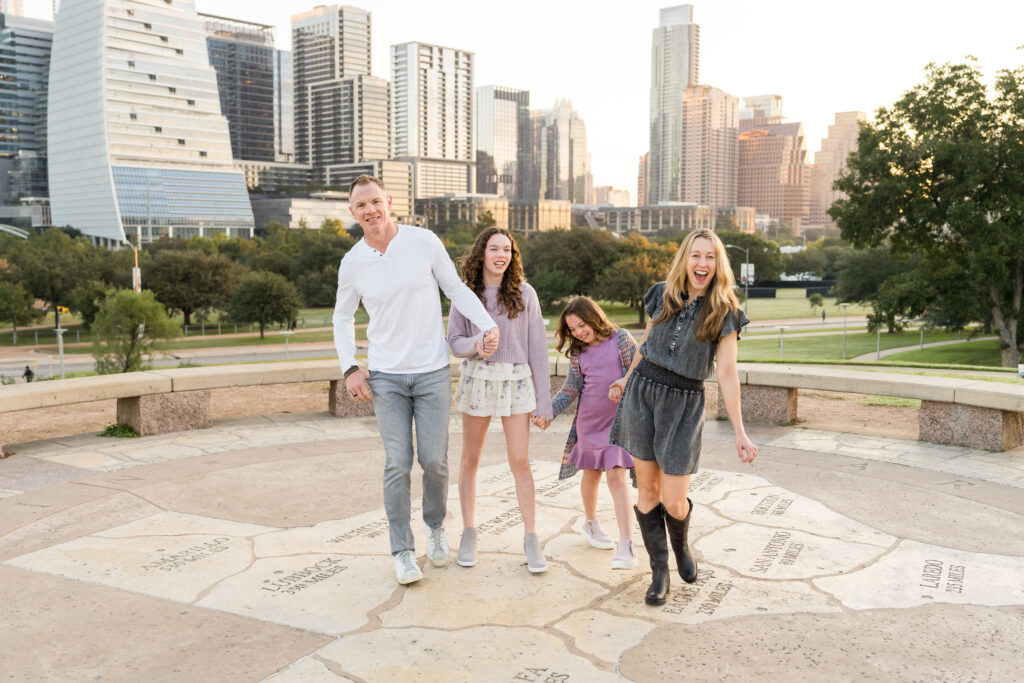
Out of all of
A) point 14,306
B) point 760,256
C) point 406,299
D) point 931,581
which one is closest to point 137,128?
point 14,306

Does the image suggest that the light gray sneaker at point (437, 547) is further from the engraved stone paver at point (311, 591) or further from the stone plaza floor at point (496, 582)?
the engraved stone paver at point (311, 591)

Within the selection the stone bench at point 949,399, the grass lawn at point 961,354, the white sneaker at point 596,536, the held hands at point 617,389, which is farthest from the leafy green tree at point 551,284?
the held hands at point 617,389

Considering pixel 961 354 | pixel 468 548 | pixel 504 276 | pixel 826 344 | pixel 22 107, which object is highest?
pixel 22 107

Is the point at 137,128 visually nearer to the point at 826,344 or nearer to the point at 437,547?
the point at 826,344

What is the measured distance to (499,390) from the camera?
174 inches

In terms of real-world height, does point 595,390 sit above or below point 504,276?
below

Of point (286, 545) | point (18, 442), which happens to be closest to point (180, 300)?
point (18, 442)

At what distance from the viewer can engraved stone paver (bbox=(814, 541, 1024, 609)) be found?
4145mm

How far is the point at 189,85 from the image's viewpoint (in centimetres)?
14562

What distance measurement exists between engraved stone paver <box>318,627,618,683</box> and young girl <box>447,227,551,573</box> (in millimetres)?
839

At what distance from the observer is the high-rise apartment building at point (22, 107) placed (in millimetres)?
161500

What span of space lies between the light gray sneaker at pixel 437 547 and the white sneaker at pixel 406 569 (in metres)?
0.23

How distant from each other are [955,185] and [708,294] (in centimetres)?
3075

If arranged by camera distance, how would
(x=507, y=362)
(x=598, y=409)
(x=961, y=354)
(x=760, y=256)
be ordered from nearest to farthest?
1. (x=507, y=362)
2. (x=598, y=409)
3. (x=961, y=354)
4. (x=760, y=256)
